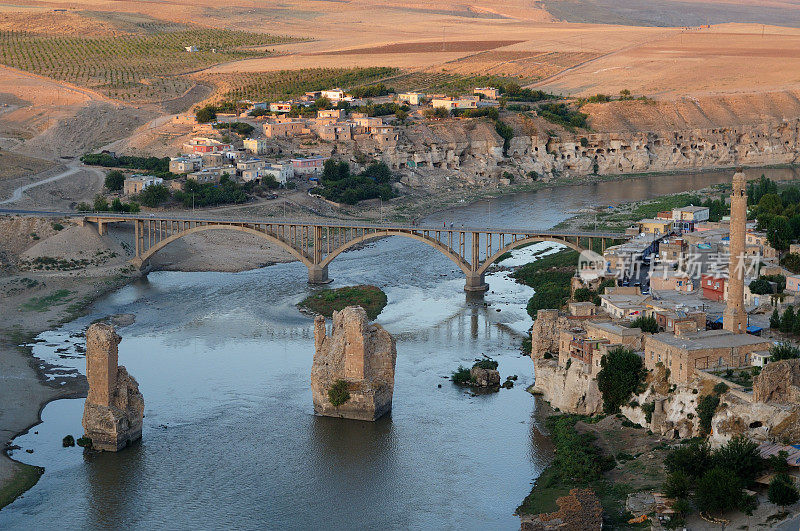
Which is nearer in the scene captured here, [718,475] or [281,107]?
[718,475]

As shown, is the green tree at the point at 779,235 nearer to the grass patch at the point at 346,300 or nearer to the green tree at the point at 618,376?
the green tree at the point at 618,376

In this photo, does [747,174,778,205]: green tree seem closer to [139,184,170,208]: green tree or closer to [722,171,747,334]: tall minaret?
[722,171,747,334]: tall minaret

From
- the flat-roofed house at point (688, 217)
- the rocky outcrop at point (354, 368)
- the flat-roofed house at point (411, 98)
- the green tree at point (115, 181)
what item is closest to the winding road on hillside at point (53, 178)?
the green tree at point (115, 181)

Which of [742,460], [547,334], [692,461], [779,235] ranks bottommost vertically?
[692,461]

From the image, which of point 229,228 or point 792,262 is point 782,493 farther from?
point 229,228

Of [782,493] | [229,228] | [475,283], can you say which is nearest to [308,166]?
[229,228]

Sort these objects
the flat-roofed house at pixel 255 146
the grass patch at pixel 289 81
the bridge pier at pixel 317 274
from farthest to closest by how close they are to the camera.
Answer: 1. the grass patch at pixel 289 81
2. the flat-roofed house at pixel 255 146
3. the bridge pier at pixel 317 274
